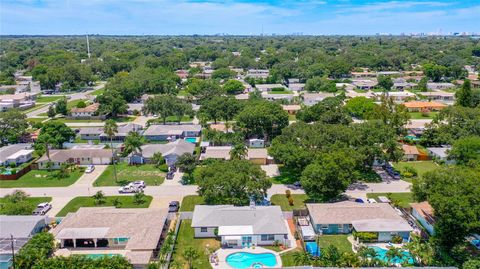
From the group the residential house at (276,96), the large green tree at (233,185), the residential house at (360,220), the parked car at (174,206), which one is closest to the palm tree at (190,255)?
the large green tree at (233,185)

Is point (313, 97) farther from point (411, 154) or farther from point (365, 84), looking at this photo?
point (411, 154)

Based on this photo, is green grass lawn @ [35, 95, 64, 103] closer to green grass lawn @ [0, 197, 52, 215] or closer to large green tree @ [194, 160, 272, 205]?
green grass lawn @ [0, 197, 52, 215]

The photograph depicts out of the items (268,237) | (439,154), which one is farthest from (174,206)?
(439,154)

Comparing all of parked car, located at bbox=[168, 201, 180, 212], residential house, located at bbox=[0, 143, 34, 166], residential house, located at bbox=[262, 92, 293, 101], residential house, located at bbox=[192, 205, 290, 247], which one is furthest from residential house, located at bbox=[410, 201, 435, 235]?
residential house, located at bbox=[262, 92, 293, 101]

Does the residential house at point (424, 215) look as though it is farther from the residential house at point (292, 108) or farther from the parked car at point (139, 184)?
the residential house at point (292, 108)

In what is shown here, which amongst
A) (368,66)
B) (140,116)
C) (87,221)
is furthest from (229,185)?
(368,66)

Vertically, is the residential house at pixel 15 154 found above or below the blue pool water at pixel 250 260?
above

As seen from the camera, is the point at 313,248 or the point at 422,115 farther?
the point at 422,115
